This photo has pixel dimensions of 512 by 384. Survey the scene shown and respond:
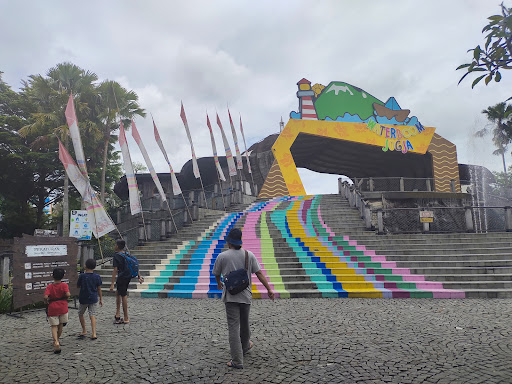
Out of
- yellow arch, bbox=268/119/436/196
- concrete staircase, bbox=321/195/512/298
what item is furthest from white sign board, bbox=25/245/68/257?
yellow arch, bbox=268/119/436/196

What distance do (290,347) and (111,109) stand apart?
2339 cm

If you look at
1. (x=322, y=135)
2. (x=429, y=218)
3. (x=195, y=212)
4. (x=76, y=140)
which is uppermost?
(x=322, y=135)

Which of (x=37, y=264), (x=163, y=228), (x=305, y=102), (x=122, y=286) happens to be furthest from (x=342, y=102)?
(x=122, y=286)

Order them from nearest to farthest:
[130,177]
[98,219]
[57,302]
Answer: [57,302] < [98,219] < [130,177]

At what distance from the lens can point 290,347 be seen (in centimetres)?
479

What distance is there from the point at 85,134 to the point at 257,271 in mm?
22798

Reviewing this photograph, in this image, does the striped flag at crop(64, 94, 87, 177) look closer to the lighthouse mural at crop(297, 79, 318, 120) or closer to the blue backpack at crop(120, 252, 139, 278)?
the blue backpack at crop(120, 252, 139, 278)

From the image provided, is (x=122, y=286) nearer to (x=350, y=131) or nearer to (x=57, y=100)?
(x=57, y=100)

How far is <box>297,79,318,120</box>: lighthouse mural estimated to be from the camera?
26.0 metres

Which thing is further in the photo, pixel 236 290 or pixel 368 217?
pixel 368 217

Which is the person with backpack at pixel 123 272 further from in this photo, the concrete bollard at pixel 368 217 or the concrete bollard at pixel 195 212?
the concrete bollard at pixel 195 212

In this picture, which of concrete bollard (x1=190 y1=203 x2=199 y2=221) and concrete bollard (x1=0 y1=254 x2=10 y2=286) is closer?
concrete bollard (x1=0 y1=254 x2=10 y2=286)

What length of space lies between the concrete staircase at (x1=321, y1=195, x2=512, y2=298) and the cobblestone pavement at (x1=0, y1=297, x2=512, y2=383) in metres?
1.29

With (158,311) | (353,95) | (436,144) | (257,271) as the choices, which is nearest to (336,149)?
(353,95)
